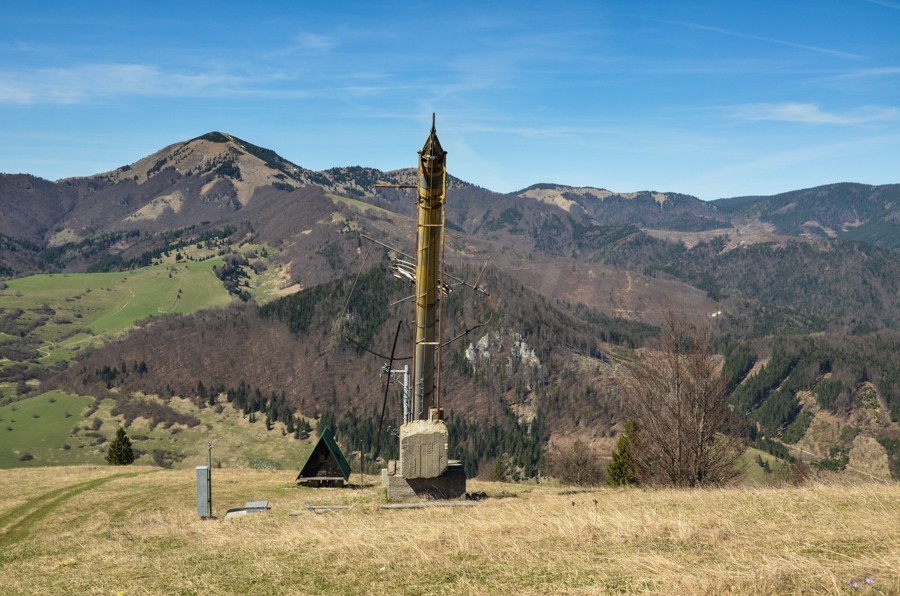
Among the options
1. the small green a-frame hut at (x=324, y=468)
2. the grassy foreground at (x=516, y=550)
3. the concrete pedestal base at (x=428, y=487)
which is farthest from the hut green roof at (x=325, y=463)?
the grassy foreground at (x=516, y=550)

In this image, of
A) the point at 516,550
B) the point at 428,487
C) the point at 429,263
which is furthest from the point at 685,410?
the point at 516,550

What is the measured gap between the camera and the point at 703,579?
452 inches

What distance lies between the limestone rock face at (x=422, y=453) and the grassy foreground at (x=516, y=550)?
111 inches

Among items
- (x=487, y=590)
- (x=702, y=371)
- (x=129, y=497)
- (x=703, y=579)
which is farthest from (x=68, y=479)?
(x=703, y=579)

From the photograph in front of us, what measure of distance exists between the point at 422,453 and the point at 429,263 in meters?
7.91

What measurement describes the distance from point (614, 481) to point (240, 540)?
147ft

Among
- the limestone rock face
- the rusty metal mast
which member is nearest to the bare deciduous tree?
the rusty metal mast

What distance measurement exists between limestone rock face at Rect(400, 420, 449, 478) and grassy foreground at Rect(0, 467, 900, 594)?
283 cm

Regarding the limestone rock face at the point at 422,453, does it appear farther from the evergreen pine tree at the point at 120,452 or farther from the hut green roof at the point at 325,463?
the evergreen pine tree at the point at 120,452

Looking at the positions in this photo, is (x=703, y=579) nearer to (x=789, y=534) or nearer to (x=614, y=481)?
(x=789, y=534)

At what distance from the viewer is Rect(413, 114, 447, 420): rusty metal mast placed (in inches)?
1197

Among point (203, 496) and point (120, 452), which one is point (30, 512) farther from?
point (120, 452)

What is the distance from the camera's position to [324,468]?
38.7 meters

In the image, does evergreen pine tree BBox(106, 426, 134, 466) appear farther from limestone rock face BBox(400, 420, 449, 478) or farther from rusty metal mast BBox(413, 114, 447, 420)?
limestone rock face BBox(400, 420, 449, 478)
